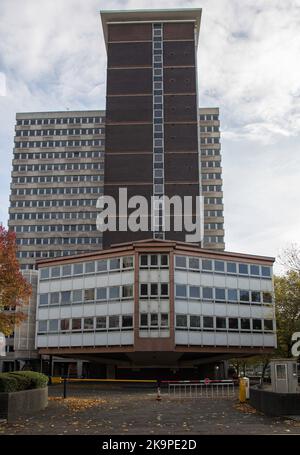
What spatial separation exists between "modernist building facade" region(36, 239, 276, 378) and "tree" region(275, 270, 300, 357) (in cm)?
266

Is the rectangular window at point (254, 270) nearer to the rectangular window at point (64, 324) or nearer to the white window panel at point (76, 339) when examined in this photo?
the white window panel at point (76, 339)

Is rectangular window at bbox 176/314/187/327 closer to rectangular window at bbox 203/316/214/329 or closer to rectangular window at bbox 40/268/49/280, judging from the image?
rectangular window at bbox 203/316/214/329

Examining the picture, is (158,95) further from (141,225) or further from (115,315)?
(115,315)

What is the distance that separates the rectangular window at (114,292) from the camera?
52.6 meters

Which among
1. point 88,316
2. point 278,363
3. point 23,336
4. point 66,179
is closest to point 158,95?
point 66,179

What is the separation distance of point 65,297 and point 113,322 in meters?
6.34

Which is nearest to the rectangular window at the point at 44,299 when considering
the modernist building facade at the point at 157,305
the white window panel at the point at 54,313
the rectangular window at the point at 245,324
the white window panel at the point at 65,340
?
the modernist building facade at the point at 157,305

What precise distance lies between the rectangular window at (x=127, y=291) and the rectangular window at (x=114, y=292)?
625 mm

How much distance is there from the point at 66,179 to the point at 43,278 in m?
70.0

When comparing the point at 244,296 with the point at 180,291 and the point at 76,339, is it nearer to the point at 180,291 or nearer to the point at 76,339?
the point at 180,291

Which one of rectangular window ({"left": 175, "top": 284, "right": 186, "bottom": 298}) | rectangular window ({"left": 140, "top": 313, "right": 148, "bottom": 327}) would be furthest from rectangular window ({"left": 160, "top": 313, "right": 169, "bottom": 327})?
rectangular window ({"left": 175, "top": 284, "right": 186, "bottom": 298})

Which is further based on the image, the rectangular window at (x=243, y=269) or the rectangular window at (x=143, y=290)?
the rectangular window at (x=243, y=269)

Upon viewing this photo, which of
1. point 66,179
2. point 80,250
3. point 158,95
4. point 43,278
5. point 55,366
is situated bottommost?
point 55,366

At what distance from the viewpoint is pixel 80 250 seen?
118625mm
